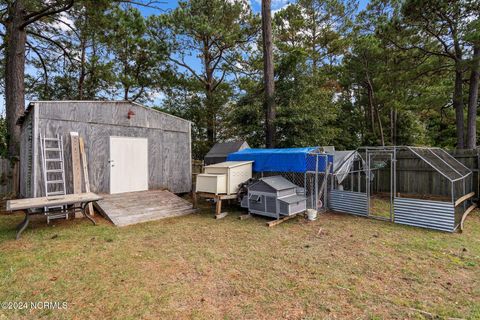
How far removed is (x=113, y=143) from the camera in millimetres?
7203

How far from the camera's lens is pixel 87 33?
1063 centimetres

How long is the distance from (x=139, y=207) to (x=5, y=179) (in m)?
6.37

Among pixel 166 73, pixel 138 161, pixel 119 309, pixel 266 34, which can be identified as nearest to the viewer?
pixel 119 309

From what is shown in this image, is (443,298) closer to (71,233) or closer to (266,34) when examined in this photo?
(71,233)

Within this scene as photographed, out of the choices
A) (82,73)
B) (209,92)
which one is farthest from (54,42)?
(209,92)

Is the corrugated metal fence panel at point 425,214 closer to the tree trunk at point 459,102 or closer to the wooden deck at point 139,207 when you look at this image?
the wooden deck at point 139,207

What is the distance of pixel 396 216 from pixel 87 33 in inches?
549

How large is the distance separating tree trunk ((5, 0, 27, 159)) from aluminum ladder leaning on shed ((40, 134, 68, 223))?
3.82 metres

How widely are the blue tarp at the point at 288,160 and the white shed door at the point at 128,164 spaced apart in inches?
147

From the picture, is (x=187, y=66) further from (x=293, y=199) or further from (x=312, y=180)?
(x=293, y=199)

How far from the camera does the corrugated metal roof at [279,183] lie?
5.80 meters

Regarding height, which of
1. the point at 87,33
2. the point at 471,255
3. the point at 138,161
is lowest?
the point at 471,255

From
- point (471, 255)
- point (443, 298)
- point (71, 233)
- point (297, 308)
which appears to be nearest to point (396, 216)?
point (471, 255)

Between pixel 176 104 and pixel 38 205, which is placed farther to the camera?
pixel 176 104
